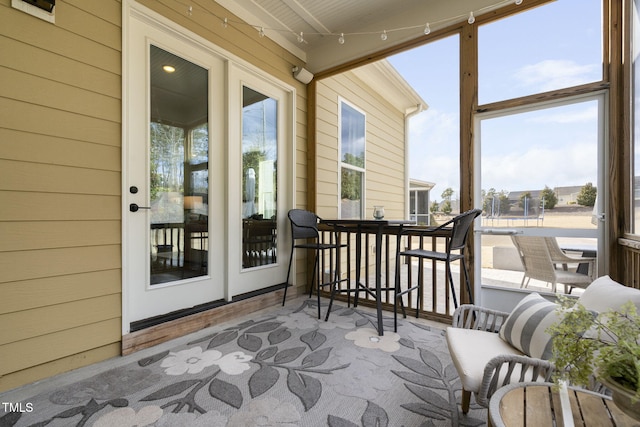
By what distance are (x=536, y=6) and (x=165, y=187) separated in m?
3.44

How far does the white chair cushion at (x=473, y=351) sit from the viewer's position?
1.22m

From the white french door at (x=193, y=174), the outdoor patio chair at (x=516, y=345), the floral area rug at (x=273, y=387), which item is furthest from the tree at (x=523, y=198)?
the white french door at (x=193, y=174)

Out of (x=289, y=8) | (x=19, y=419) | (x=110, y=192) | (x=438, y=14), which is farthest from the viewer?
(x=289, y=8)

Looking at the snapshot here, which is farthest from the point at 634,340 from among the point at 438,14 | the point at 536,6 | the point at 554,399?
the point at 438,14

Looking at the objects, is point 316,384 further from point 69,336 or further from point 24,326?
point 24,326

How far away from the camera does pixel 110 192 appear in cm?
201

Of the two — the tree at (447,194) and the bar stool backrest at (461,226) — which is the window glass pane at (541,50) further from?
the tree at (447,194)

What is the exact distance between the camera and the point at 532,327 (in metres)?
1.33

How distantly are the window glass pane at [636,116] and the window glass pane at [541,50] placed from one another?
0.70 feet

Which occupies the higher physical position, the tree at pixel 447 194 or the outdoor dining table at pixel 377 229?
the tree at pixel 447 194

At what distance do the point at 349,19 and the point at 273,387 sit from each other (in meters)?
3.59

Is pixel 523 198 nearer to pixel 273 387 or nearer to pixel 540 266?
pixel 540 266

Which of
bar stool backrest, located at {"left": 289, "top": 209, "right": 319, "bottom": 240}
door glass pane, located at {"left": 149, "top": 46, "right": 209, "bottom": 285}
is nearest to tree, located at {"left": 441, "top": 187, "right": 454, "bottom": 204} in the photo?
bar stool backrest, located at {"left": 289, "top": 209, "right": 319, "bottom": 240}

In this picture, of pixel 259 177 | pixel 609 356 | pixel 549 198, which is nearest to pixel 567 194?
pixel 549 198
